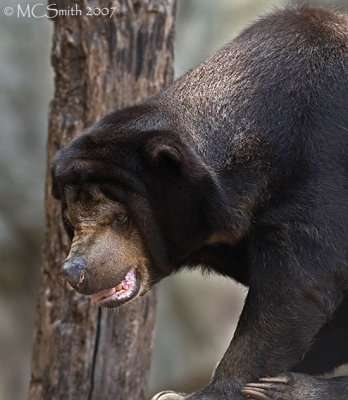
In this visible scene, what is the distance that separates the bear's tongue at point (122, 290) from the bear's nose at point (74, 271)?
7.3 inches

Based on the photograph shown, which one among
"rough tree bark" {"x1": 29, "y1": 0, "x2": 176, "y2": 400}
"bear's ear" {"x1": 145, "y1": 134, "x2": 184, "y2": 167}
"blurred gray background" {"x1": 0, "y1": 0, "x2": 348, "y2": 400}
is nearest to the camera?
"bear's ear" {"x1": 145, "y1": 134, "x2": 184, "y2": 167}

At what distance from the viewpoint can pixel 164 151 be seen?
14.3ft

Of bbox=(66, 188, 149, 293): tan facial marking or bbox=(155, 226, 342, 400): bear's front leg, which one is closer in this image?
bbox=(155, 226, 342, 400): bear's front leg

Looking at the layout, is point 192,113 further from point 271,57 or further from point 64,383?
point 64,383

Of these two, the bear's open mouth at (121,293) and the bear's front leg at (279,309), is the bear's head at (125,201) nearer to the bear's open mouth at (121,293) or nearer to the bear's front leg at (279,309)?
→ the bear's open mouth at (121,293)

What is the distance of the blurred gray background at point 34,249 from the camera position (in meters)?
9.68

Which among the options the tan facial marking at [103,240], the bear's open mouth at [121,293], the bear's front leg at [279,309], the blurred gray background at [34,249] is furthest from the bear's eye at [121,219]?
the blurred gray background at [34,249]

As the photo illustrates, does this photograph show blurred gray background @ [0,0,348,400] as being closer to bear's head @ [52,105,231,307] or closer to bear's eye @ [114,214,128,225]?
bear's head @ [52,105,231,307]

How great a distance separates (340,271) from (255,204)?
0.47 meters

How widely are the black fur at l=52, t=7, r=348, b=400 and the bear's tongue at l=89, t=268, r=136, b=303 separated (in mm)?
149

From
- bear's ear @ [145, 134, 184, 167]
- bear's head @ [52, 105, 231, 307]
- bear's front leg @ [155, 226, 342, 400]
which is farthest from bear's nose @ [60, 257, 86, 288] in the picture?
bear's front leg @ [155, 226, 342, 400]

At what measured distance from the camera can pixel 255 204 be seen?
4.47 m

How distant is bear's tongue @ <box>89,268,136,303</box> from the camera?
15.0 feet

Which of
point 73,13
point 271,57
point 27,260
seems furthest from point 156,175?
point 27,260
